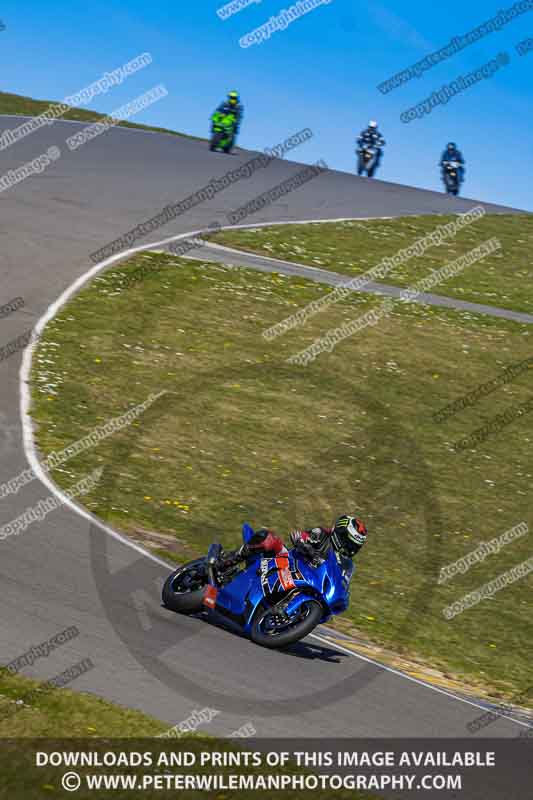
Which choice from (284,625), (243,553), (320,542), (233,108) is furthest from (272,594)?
(233,108)

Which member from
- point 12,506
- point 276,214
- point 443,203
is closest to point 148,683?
point 12,506

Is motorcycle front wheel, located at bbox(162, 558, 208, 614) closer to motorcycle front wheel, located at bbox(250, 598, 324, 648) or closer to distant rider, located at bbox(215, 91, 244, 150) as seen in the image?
motorcycle front wheel, located at bbox(250, 598, 324, 648)

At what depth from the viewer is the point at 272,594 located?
1013 centimetres

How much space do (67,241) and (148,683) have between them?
18268 mm

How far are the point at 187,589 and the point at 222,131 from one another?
31956 mm

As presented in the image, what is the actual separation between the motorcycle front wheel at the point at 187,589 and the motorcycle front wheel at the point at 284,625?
654 millimetres

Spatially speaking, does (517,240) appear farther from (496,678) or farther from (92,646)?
(92,646)

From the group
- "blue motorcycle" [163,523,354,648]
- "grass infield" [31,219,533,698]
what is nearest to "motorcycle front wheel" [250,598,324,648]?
"blue motorcycle" [163,523,354,648]

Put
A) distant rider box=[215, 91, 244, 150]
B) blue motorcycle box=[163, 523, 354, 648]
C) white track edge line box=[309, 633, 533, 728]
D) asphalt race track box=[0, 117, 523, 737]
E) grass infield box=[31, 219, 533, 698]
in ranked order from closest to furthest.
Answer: asphalt race track box=[0, 117, 523, 737]
blue motorcycle box=[163, 523, 354, 648]
white track edge line box=[309, 633, 533, 728]
grass infield box=[31, 219, 533, 698]
distant rider box=[215, 91, 244, 150]

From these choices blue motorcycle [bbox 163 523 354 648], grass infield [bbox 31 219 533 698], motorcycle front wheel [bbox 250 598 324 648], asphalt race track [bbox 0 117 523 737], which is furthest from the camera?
grass infield [bbox 31 219 533 698]

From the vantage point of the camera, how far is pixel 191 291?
24641 mm

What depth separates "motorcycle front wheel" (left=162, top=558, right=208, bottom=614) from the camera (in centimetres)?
1054

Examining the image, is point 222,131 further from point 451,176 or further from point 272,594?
point 272,594

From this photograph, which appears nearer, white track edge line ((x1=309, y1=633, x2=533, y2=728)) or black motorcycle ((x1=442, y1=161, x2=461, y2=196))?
white track edge line ((x1=309, y1=633, x2=533, y2=728))
